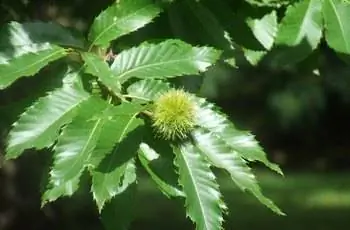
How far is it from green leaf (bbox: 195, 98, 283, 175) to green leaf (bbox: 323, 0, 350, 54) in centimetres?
49

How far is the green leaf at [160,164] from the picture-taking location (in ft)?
6.39

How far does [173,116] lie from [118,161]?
14 cm

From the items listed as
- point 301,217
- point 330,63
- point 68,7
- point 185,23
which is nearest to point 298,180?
point 330,63

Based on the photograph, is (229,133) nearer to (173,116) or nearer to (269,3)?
(173,116)

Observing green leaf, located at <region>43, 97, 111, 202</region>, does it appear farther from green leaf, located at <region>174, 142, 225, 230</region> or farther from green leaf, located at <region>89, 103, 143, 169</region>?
green leaf, located at <region>174, 142, 225, 230</region>

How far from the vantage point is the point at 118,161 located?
6.06 ft

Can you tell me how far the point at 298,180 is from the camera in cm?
1438

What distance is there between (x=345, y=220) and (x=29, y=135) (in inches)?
A: 350

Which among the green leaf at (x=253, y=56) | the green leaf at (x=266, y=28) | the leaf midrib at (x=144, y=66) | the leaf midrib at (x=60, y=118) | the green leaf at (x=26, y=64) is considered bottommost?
the green leaf at (x=253, y=56)

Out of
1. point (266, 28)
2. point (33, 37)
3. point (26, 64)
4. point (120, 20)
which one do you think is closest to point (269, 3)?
point (266, 28)

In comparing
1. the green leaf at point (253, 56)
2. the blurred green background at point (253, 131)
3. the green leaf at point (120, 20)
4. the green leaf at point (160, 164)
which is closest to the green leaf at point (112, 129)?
the green leaf at point (160, 164)

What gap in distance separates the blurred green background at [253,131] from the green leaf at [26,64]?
14 centimetres

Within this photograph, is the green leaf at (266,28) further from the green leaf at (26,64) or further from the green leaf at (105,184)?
the green leaf at (105,184)

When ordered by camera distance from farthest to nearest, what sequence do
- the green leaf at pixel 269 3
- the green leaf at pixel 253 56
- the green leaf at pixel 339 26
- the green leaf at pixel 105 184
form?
the green leaf at pixel 253 56
the green leaf at pixel 269 3
the green leaf at pixel 339 26
the green leaf at pixel 105 184
